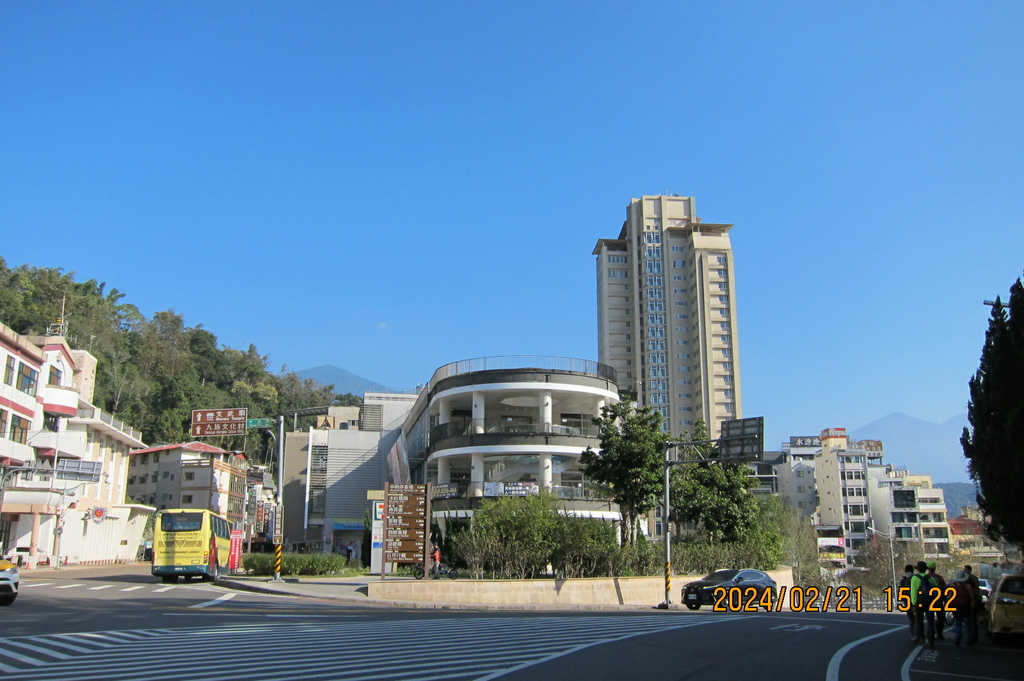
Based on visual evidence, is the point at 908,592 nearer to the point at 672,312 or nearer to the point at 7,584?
the point at 7,584

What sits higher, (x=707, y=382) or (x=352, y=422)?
(x=707, y=382)

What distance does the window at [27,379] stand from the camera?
43.7 m

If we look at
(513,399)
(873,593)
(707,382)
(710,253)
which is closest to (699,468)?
(513,399)

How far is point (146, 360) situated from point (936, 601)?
101339 mm

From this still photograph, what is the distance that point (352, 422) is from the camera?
89.2 m

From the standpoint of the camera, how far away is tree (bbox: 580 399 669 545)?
3272 centimetres

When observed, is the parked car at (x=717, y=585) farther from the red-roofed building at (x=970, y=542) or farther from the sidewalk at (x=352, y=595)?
the red-roofed building at (x=970, y=542)

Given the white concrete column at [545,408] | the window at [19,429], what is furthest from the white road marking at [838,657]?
the window at [19,429]

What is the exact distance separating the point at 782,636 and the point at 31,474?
152 ft

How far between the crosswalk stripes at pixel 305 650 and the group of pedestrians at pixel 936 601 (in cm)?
429

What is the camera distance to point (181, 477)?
75062mm

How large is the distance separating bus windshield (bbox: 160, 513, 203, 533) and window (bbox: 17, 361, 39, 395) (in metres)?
18.0

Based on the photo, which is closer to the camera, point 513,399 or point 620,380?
point 513,399

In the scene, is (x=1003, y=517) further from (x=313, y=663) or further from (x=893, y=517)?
(x=893, y=517)
